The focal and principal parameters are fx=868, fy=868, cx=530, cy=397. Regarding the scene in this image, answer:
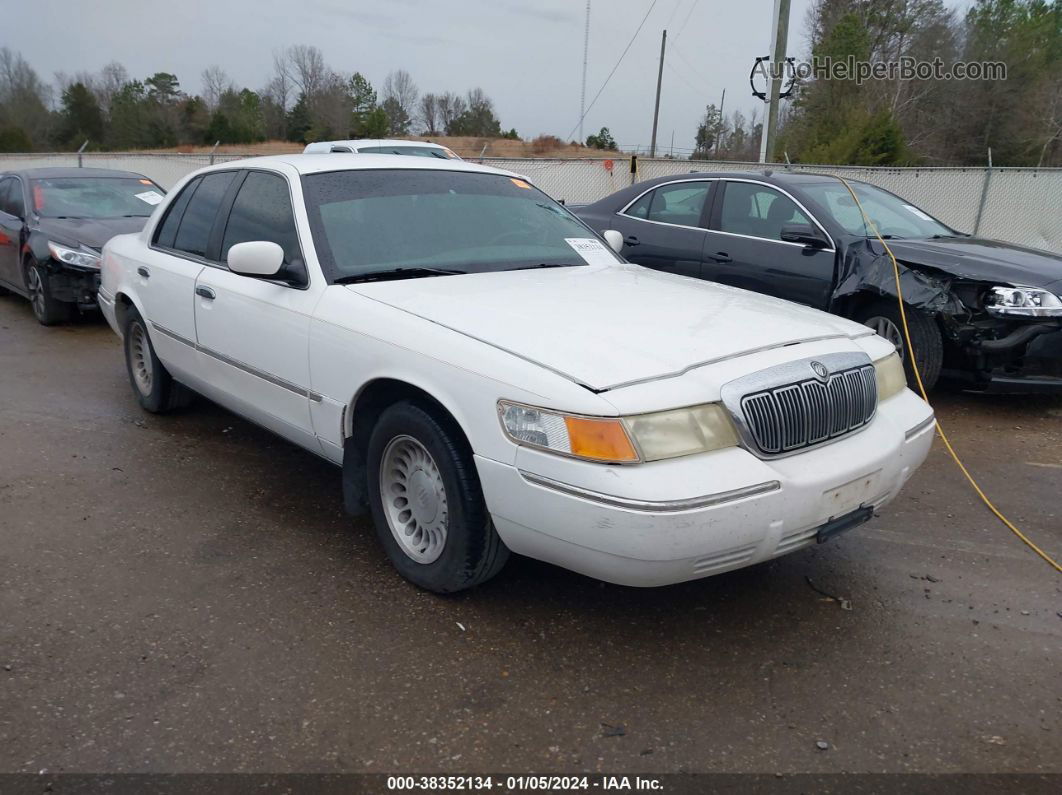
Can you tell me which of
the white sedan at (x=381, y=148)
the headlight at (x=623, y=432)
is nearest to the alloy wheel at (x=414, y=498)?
the headlight at (x=623, y=432)

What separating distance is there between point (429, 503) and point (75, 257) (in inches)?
262

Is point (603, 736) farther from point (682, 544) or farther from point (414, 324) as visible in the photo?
point (414, 324)

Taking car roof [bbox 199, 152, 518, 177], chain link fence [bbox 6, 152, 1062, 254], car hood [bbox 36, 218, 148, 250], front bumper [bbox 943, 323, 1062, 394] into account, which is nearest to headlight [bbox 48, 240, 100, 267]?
car hood [bbox 36, 218, 148, 250]

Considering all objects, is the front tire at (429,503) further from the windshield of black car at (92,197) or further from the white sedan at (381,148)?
the white sedan at (381,148)

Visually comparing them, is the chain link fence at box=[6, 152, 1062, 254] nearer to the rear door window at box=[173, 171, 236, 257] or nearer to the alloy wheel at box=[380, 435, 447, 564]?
the rear door window at box=[173, 171, 236, 257]

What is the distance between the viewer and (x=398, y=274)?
3.69m

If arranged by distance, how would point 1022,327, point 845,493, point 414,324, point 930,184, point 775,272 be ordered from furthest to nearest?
point 930,184, point 775,272, point 1022,327, point 414,324, point 845,493

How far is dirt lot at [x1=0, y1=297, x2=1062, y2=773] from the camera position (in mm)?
2479

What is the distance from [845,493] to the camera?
2.94 meters

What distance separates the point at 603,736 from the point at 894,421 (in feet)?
5.45

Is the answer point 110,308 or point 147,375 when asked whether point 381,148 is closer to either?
point 110,308

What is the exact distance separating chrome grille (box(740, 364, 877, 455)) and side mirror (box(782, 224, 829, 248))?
3295 millimetres

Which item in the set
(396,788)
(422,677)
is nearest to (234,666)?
(422,677)

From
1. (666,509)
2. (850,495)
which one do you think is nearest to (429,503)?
(666,509)
